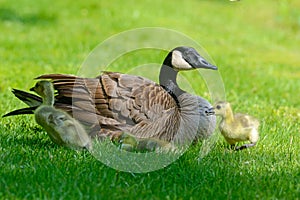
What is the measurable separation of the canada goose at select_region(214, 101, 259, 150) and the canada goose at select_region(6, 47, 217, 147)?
167 mm

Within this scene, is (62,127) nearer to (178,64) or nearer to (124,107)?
(124,107)

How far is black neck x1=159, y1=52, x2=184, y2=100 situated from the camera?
21.6ft

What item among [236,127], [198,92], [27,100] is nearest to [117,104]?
[27,100]

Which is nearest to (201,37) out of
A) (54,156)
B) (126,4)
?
(126,4)

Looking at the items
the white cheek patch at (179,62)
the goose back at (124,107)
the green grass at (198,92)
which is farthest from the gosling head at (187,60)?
the green grass at (198,92)

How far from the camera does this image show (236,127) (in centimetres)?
604

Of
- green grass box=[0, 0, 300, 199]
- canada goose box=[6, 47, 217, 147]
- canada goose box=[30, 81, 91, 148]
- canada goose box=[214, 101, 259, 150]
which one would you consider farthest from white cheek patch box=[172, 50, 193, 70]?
canada goose box=[30, 81, 91, 148]

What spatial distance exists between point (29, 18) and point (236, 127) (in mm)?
11106

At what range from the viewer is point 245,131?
235 inches

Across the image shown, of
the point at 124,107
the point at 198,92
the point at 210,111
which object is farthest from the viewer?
the point at 198,92

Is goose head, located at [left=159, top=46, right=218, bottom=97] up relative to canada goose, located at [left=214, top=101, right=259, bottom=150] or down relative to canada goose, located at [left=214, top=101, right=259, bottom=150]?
up

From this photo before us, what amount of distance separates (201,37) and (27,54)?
482cm

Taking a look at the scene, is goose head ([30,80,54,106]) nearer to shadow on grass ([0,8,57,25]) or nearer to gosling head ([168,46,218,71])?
gosling head ([168,46,218,71])

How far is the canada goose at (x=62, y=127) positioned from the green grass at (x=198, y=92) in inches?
4.4
